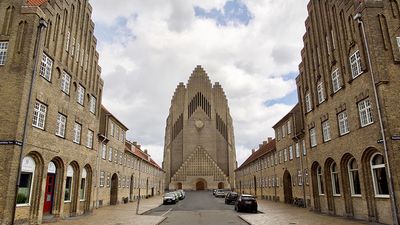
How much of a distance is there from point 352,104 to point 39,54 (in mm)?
19024

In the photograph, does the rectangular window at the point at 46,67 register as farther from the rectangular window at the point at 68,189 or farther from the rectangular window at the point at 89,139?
the rectangular window at the point at 68,189

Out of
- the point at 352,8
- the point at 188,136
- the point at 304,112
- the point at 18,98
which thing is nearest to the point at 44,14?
the point at 18,98

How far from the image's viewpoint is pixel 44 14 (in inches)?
717

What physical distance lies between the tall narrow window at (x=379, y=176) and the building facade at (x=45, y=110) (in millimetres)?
19128

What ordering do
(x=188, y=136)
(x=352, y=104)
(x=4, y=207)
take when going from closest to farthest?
(x=4, y=207) < (x=352, y=104) < (x=188, y=136)

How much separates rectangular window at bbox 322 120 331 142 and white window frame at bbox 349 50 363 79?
4.80 m

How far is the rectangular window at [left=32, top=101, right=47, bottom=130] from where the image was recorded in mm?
17347

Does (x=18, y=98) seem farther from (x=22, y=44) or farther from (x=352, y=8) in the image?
(x=352, y=8)

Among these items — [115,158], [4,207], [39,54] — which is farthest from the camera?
[115,158]

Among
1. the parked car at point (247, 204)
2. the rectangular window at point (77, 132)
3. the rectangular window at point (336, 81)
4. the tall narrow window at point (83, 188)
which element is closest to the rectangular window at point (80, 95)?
the rectangular window at point (77, 132)

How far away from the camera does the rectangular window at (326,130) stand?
22516mm

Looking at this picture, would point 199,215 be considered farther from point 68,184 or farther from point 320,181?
point 320,181

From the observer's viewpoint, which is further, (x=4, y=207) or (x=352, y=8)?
(x=352, y=8)

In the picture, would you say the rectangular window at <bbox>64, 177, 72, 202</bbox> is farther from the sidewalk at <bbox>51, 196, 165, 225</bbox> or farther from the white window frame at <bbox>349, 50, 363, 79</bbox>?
the white window frame at <bbox>349, 50, 363, 79</bbox>
